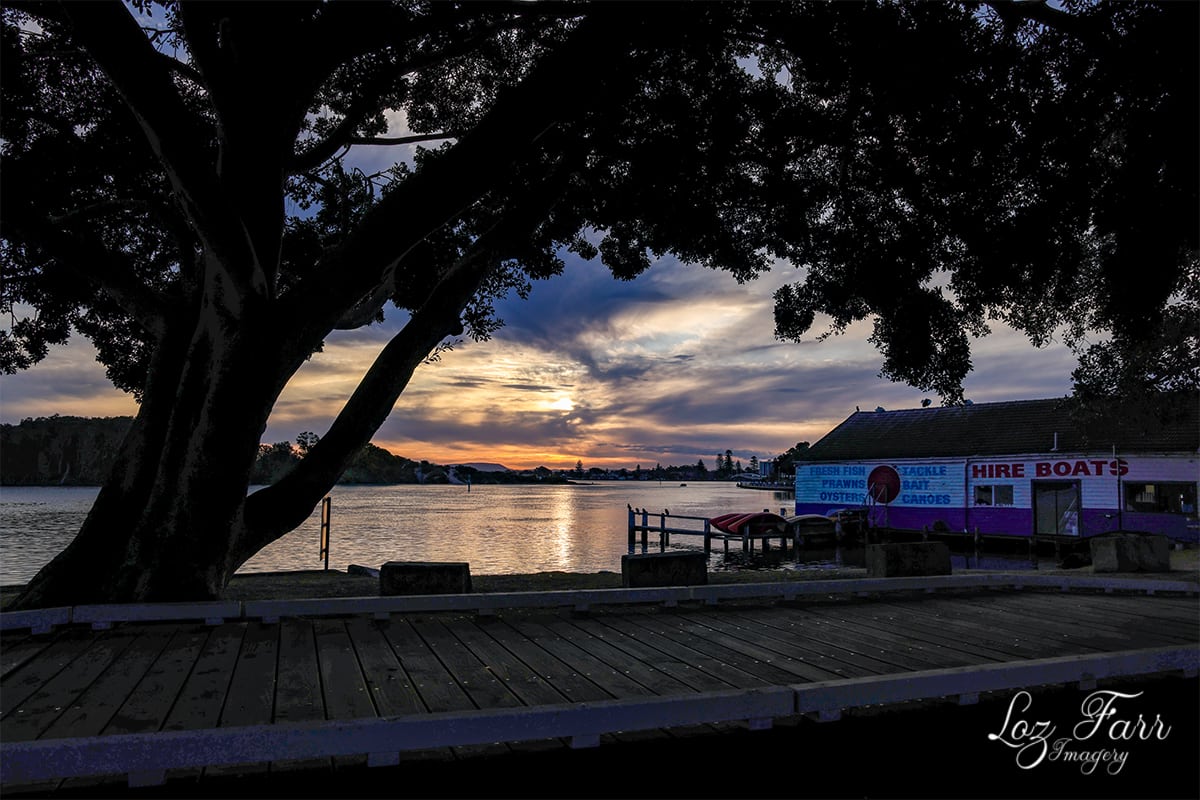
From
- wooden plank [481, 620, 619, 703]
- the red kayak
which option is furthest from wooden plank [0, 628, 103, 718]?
the red kayak

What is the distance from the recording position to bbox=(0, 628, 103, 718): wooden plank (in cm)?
465

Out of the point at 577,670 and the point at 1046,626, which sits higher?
the point at 577,670

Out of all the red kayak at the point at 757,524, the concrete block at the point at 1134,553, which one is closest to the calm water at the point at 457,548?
the red kayak at the point at 757,524

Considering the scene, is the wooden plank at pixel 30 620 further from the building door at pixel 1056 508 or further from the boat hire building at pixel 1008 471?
the building door at pixel 1056 508

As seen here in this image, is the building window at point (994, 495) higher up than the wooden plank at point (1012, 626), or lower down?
lower down

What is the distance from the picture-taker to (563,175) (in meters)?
10.2

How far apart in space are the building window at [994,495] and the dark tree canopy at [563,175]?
31.2 meters

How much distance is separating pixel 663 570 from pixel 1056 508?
34949mm

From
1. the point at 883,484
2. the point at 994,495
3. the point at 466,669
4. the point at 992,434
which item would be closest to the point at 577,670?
the point at 466,669

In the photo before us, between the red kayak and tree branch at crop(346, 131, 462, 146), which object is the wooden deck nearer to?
tree branch at crop(346, 131, 462, 146)

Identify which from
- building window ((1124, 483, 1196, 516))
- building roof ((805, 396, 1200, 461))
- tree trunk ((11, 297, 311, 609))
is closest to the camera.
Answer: tree trunk ((11, 297, 311, 609))

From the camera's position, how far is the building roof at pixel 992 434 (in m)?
31.9

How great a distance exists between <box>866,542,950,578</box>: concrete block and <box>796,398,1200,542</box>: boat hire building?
16306mm

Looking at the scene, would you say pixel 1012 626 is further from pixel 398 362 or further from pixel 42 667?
pixel 42 667
